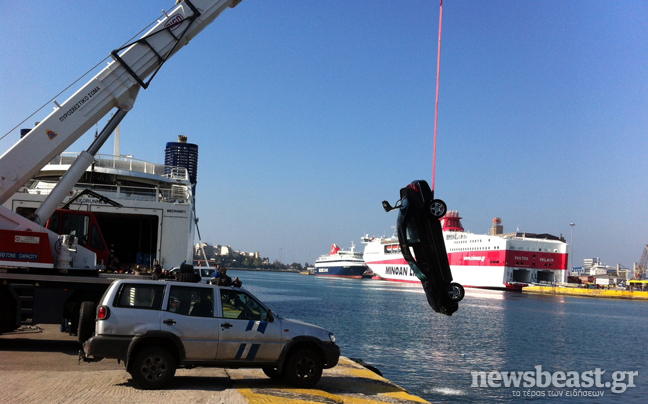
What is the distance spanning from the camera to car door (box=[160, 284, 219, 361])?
28.3ft

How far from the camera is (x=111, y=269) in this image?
15.0 metres

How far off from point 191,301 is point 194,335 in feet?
1.83

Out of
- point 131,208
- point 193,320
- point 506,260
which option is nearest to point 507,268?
point 506,260

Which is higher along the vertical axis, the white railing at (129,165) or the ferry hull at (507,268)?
the white railing at (129,165)

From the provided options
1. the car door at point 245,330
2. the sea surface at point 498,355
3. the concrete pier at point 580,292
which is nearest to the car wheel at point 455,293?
the car door at point 245,330

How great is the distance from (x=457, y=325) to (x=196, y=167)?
3491 cm

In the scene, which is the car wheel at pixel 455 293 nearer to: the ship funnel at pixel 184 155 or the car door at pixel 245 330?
the car door at pixel 245 330

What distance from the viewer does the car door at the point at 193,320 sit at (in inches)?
339

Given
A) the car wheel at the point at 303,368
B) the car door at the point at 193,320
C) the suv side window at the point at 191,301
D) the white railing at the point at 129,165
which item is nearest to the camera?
the car door at the point at 193,320

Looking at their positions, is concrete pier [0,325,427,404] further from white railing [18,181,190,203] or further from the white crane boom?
white railing [18,181,190,203]

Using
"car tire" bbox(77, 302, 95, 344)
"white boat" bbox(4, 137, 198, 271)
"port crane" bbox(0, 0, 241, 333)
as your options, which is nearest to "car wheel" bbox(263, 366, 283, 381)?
"car tire" bbox(77, 302, 95, 344)

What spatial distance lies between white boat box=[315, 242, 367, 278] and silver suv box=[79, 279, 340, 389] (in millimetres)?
155307

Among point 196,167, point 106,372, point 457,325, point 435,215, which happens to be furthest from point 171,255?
point 196,167

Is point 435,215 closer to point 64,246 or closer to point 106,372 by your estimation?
point 106,372
